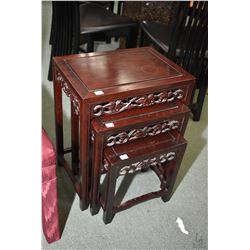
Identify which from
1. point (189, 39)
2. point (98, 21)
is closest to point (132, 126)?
point (189, 39)

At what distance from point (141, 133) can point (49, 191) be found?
38cm

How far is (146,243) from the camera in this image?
Answer: 1173mm

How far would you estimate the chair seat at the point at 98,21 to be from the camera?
1.89 meters

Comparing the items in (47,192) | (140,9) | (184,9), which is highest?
(184,9)

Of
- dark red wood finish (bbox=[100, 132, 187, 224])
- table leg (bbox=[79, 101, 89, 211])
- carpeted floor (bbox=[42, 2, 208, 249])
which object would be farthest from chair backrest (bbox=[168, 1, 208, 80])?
table leg (bbox=[79, 101, 89, 211])

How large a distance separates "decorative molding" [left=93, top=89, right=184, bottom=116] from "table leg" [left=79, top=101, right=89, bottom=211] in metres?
0.04

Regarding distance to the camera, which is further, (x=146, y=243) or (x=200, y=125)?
(x=200, y=125)

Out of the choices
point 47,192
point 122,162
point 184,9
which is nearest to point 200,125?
point 184,9

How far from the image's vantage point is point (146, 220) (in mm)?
1258

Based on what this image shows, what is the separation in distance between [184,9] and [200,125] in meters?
0.74

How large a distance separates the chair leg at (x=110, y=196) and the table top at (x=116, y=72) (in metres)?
0.29

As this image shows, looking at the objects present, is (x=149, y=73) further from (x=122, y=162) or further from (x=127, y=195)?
(x=127, y=195)

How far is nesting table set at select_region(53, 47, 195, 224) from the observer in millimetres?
953

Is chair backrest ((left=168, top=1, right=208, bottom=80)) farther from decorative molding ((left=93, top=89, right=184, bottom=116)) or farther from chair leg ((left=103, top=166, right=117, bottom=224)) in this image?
chair leg ((left=103, top=166, right=117, bottom=224))
